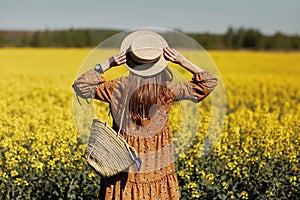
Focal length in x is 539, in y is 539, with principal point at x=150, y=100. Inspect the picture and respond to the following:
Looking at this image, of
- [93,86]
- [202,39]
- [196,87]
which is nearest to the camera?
[93,86]

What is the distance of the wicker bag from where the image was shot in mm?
3684

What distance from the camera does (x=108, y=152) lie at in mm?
3738

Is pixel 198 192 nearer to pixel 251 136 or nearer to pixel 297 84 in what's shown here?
pixel 251 136

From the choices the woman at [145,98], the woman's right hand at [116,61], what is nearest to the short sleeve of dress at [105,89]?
the woman at [145,98]

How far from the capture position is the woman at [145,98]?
3707mm

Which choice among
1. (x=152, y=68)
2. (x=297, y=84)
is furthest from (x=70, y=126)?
(x=297, y=84)

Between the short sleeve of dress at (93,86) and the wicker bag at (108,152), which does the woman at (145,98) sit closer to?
the short sleeve of dress at (93,86)

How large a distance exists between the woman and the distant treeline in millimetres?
44716

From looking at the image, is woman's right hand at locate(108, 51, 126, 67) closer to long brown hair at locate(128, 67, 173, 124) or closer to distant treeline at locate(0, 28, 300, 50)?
long brown hair at locate(128, 67, 173, 124)

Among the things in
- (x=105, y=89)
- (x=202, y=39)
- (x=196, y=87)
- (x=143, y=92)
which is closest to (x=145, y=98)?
(x=143, y=92)

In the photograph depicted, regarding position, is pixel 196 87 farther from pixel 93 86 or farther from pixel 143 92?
pixel 93 86

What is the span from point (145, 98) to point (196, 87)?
0.39 metres

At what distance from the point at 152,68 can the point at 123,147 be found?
0.58 m

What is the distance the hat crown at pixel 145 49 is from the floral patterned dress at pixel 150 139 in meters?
0.23
